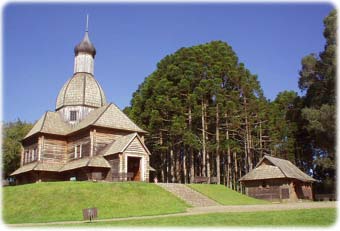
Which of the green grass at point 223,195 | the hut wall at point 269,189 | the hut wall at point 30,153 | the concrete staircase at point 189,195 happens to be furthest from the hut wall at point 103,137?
the hut wall at point 269,189

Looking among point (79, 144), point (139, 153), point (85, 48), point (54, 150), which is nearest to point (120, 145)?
point (139, 153)

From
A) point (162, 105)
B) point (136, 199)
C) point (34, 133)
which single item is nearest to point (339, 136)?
Answer: point (162, 105)

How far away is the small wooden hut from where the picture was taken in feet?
119

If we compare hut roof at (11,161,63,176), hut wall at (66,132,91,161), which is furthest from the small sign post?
hut roof at (11,161,63,176)

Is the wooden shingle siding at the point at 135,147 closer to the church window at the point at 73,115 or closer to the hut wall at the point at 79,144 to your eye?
the hut wall at the point at 79,144

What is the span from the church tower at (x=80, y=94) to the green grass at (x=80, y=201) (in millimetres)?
15740

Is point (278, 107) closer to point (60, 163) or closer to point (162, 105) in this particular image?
point (162, 105)

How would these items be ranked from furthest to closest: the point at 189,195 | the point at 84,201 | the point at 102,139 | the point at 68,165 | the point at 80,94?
1. the point at 80,94
2. the point at 68,165
3. the point at 102,139
4. the point at 189,195
5. the point at 84,201

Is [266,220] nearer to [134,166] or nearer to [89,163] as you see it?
[89,163]

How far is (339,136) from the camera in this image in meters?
38.6

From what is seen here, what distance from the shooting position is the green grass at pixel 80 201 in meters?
22.3

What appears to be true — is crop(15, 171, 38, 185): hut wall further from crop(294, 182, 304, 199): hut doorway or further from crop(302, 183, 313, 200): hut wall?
crop(302, 183, 313, 200): hut wall

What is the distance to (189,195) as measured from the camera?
29641 millimetres

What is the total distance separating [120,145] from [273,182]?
49.2 feet
